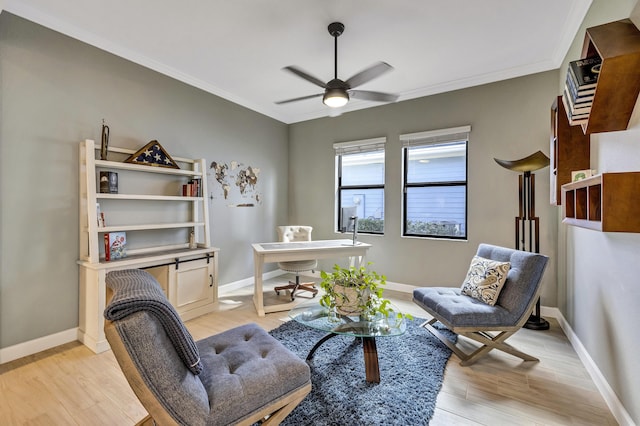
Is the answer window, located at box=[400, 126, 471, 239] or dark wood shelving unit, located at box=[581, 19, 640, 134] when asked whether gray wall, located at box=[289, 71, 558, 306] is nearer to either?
window, located at box=[400, 126, 471, 239]

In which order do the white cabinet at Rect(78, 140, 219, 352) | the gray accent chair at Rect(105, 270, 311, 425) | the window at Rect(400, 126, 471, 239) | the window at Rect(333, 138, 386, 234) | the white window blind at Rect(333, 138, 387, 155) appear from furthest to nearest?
the window at Rect(333, 138, 386, 234), the white window blind at Rect(333, 138, 387, 155), the window at Rect(400, 126, 471, 239), the white cabinet at Rect(78, 140, 219, 352), the gray accent chair at Rect(105, 270, 311, 425)

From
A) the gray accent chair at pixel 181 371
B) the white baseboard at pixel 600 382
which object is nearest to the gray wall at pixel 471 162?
the white baseboard at pixel 600 382

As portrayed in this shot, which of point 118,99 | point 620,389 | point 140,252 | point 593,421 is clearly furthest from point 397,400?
point 118,99

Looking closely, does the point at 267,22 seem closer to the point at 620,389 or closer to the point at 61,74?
the point at 61,74

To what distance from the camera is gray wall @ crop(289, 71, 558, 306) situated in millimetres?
3178

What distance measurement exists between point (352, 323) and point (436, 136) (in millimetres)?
2838

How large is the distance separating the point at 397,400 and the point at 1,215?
10.5 ft

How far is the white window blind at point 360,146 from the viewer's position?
4212 mm

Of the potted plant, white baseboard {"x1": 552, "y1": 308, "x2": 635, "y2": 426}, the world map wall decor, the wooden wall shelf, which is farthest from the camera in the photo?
the world map wall decor

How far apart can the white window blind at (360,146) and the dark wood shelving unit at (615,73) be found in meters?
2.77

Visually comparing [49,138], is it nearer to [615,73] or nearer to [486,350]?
[615,73]

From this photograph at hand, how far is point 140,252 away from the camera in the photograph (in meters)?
3.00

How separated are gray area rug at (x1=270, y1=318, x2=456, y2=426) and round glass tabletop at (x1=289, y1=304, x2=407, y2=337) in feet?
1.19

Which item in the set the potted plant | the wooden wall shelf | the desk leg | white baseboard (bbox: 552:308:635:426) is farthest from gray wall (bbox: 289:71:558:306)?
the wooden wall shelf
